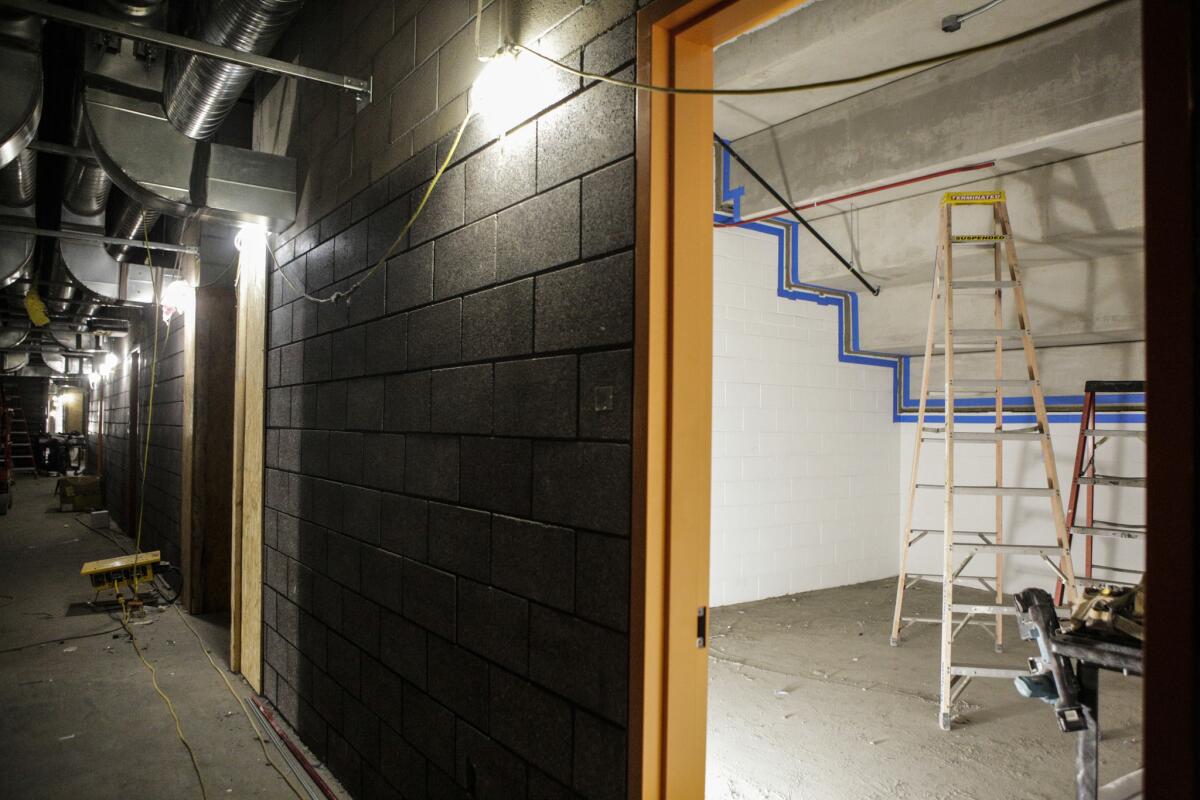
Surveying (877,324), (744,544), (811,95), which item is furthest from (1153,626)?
(877,324)

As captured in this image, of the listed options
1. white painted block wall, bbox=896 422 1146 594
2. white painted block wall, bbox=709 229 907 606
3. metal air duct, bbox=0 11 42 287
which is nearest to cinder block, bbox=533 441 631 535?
metal air duct, bbox=0 11 42 287

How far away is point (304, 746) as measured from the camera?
3.05 metres

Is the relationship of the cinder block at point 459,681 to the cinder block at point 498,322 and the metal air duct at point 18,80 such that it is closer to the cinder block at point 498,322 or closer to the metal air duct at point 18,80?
the cinder block at point 498,322

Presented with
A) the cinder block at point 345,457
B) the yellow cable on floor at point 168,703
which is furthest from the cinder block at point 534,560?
the yellow cable on floor at point 168,703

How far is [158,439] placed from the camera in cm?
737

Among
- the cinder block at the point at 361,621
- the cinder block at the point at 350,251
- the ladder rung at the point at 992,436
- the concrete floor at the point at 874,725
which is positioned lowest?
the concrete floor at the point at 874,725

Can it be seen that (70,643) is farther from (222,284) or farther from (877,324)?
(877,324)

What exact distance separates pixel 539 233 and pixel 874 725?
248 cm

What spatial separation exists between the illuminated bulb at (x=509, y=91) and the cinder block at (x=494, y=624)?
3.96ft

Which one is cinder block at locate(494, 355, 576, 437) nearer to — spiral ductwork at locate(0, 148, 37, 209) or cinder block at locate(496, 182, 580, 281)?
cinder block at locate(496, 182, 580, 281)

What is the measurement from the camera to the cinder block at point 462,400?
6.28ft

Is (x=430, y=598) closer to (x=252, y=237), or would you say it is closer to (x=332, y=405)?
(x=332, y=405)

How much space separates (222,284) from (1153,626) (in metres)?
5.44

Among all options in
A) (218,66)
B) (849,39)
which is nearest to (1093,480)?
(849,39)
